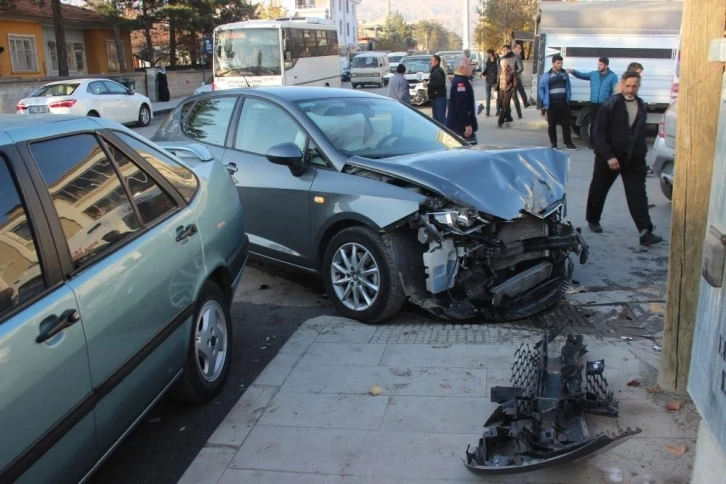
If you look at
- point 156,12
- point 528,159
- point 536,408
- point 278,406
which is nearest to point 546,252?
point 528,159

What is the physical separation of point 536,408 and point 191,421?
192 centimetres

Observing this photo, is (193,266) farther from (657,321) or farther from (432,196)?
(657,321)

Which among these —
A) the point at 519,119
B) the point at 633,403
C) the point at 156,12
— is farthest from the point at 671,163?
the point at 156,12

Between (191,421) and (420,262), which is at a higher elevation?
(420,262)

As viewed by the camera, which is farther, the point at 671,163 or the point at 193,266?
the point at 671,163

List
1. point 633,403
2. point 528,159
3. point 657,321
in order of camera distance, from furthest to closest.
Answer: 1. point 528,159
2. point 657,321
3. point 633,403

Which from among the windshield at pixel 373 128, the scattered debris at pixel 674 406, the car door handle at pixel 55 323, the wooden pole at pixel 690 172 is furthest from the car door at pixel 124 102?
the scattered debris at pixel 674 406

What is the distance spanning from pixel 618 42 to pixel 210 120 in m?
11.6

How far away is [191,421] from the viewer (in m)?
3.90

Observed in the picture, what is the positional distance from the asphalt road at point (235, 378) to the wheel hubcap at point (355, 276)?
0.45 metres

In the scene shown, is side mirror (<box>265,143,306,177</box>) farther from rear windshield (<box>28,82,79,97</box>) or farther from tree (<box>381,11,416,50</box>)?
tree (<box>381,11,416,50</box>)

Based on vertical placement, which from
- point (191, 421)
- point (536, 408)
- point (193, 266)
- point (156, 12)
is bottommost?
point (191, 421)

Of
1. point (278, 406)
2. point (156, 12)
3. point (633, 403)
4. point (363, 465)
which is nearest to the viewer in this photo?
point (363, 465)

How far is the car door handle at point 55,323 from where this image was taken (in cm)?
240
